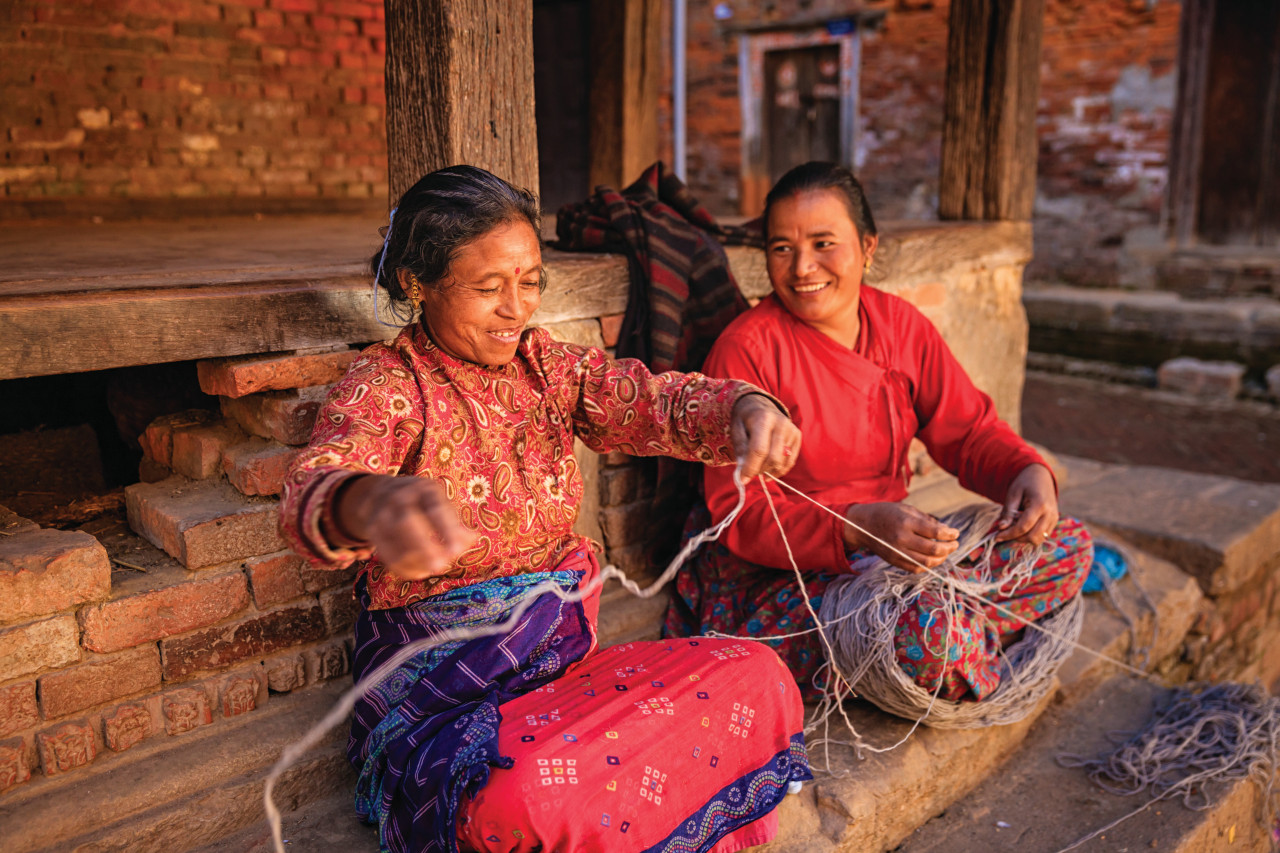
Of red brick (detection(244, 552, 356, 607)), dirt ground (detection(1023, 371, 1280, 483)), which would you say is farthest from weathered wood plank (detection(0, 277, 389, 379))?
dirt ground (detection(1023, 371, 1280, 483))

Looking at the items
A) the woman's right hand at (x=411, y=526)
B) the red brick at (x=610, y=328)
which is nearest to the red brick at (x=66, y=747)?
the woman's right hand at (x=411, y=526)

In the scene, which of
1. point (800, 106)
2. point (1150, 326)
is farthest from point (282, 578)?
point (800, 106)

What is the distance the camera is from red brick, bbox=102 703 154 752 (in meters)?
1.96

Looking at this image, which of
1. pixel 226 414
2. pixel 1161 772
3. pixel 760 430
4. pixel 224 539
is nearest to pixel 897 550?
pixel 760 430

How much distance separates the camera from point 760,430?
190 cm

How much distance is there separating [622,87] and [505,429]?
3.47 m

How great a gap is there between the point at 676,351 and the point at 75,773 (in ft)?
5.93

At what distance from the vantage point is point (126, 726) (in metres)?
1.98

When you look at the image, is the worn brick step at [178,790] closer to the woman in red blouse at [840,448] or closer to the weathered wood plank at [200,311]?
the weathered wood plank at [200,311]

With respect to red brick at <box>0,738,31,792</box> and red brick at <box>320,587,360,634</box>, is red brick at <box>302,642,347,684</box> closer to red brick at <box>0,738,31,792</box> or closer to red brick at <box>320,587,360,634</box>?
red brick at <box>320,587,360,634</box>

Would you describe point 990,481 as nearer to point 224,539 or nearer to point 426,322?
point 426,322

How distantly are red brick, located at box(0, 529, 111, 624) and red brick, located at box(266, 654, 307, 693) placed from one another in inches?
15.8

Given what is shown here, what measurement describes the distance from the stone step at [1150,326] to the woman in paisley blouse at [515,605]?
25.9ft

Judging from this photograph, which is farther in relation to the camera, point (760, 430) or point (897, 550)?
point (897, 550)
